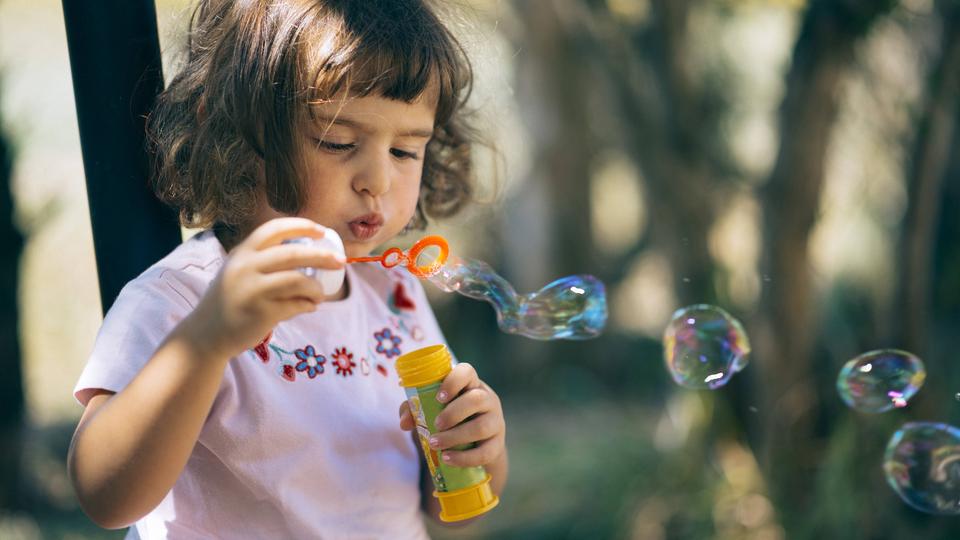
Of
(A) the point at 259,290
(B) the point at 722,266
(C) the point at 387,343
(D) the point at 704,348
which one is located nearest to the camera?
(A) the point at 259,290

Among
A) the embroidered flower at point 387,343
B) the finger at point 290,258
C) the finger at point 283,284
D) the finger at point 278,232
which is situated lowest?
the embroidered flower at point 387,343

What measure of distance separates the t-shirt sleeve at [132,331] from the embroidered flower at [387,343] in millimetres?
297

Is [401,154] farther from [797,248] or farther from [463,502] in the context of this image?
[797,248]

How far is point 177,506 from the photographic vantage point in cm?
127

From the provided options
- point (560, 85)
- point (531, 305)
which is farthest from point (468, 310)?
point (531, 305)

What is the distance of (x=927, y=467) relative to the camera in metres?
1.97

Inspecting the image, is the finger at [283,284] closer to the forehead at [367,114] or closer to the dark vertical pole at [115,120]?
the forehead at [367,114]

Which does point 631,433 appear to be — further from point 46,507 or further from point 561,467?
point 46,507

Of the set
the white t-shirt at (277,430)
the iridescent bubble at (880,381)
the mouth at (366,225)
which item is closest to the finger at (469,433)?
the white t-shirt at (277,430)

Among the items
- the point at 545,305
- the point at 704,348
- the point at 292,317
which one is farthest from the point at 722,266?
the point at 292,317

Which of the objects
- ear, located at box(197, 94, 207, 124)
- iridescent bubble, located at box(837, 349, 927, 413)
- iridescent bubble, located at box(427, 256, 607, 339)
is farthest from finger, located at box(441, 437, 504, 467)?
iridescent bubble, located at box(837, 349, 927, 413)

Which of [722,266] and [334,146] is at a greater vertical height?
[334,146]

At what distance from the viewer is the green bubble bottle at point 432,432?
121 cm

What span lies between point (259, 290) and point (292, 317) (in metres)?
0.12
